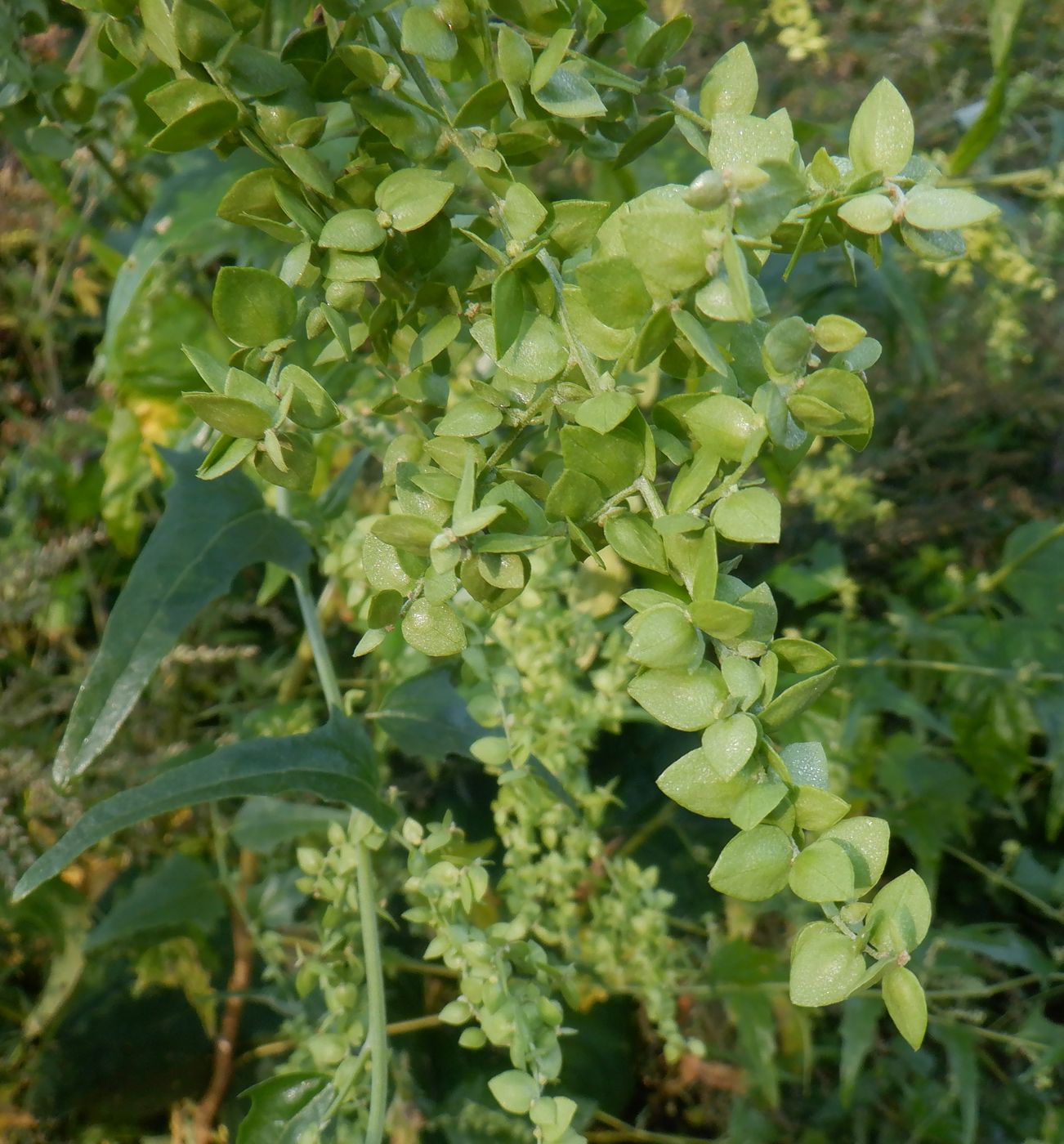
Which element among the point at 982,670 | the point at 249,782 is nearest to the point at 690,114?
the point at 249,782

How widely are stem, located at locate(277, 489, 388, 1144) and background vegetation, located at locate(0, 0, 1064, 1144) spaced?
0.13 ft

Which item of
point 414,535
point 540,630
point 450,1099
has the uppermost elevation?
point 414,535

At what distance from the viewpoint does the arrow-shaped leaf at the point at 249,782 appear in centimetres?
33

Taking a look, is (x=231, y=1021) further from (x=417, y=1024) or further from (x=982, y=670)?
(x=982, y=670)

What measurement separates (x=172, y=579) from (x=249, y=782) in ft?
0.45

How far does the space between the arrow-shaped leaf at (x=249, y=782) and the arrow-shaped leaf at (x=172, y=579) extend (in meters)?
0.05

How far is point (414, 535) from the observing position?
260mm

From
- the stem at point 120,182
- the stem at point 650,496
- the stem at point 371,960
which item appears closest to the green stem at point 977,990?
the stem at point 371,960

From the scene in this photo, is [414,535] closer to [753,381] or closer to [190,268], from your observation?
[753,381]

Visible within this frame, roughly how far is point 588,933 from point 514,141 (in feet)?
1.65

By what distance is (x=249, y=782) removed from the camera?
14.7 inches

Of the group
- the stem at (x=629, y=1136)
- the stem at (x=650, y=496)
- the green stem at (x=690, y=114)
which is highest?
the green stem at (x=690, y=114)

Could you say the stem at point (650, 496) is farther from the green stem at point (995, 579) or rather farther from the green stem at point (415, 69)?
the green stem at point (995, 579)

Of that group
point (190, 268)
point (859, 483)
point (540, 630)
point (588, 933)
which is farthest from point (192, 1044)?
point (859, 483)
